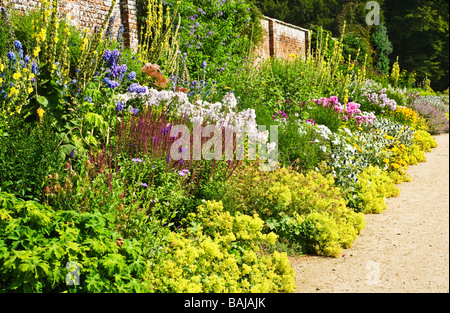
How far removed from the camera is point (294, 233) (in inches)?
168

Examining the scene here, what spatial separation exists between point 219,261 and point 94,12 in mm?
6757

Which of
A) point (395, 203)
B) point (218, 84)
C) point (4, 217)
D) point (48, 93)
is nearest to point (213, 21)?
point (218, 84)

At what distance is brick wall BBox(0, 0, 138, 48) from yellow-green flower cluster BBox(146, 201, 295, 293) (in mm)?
5442

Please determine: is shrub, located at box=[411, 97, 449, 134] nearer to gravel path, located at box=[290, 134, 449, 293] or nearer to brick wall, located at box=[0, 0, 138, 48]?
gravel path, located at box=[290, 134, 449, 293]

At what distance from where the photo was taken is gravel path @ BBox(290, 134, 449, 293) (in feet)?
11.4

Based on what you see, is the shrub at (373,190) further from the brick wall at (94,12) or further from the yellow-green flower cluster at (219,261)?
the brick wall at (94,12)

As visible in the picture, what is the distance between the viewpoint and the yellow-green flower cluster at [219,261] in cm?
283

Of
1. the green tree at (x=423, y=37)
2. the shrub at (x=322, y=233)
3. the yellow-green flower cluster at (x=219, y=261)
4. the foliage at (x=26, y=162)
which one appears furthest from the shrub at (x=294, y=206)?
the green tree at (x=423, y=37)

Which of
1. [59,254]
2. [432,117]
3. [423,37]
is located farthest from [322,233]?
[423,37]

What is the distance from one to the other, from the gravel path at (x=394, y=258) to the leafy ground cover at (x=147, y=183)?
188 mm

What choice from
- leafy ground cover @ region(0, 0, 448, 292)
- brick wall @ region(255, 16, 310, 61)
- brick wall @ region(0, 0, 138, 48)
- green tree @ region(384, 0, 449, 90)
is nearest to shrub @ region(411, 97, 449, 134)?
brick wall @ region(255, 16, 310, 61)

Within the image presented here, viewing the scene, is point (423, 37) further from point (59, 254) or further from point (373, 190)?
point (59, 254)
